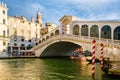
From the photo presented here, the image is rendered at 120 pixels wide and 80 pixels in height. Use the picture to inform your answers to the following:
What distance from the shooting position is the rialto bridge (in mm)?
29281

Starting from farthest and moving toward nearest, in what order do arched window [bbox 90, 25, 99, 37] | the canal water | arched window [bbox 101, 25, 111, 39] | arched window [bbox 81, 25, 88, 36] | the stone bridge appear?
arched window [bbox 81, 25, 88, 36]
arched window [bbox 90, 25, 99, 37]
arched window [bbox 101, 25, 111, 39]
the stone bridge
the canal water

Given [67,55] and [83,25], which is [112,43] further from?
[67,55]

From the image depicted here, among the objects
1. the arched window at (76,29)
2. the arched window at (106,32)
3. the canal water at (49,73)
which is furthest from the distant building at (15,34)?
the canal water at (49,73)

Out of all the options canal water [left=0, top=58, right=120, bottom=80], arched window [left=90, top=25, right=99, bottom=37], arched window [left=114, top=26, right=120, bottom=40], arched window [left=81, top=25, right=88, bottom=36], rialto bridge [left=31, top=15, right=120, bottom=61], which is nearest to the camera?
canal water [left=0, top=58, right=120, bottom=80]

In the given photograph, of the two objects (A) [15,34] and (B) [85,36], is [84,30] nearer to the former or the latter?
(B) [85,36]

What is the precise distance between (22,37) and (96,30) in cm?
1949

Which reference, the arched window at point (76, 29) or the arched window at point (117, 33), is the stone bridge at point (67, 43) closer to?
the arched window at point (76, 29)

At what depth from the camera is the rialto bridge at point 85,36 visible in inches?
1153

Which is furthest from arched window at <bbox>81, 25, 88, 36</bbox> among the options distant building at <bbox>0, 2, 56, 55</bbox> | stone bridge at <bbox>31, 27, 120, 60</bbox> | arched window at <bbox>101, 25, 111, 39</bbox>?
distant building at <bbox>0, 2, 56, 55</bbox>

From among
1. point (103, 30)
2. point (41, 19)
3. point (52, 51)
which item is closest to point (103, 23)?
point (103, 30)

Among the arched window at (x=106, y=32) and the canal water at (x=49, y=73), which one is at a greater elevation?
the arched window at (x=106, y=32)

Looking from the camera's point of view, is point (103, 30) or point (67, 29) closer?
point (103, 30)

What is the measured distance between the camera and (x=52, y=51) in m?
44.3

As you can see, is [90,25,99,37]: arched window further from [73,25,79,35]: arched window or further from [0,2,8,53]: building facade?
[0,2,8,53]: building facade
